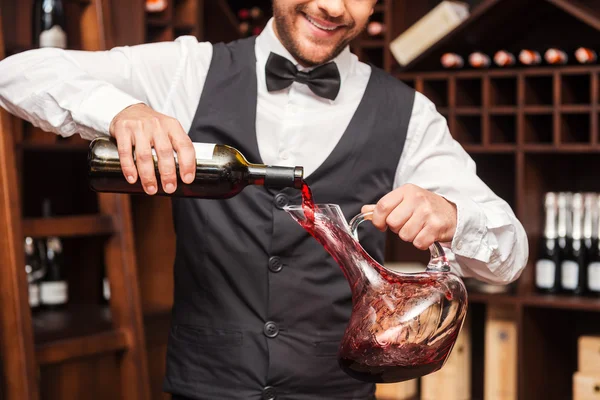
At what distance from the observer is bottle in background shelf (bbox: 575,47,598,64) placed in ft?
9.39

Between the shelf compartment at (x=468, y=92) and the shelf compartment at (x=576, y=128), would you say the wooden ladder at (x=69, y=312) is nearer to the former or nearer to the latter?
the shelf compartment at (x=468, y=92)

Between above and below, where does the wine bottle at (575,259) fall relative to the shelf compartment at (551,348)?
above

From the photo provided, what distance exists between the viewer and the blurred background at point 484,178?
8.79 feet

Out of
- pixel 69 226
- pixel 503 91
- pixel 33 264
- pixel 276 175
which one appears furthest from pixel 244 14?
pixel 276 175

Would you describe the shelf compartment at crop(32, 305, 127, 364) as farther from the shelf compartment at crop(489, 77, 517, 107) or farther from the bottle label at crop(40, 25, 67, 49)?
the shelf compartment at crop(489, 77, 517, 107)

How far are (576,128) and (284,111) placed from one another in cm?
172

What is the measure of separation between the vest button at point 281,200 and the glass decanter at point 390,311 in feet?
1.29

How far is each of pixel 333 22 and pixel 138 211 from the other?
67.1 inches

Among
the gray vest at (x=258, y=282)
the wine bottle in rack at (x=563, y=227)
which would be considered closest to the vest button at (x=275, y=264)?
the gray vest at (x=258, y=282)

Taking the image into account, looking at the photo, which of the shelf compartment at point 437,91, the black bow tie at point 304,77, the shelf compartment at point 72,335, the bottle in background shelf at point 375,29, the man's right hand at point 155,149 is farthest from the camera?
the bottle in background shelf at point 375,29

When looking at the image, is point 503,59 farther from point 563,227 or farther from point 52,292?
point 52,292

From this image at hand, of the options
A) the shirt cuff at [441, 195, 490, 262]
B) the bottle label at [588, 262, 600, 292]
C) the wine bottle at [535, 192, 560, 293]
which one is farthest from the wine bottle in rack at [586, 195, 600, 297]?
the shirt cuff at [441, 195, 490, 262]

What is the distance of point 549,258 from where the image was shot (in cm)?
314

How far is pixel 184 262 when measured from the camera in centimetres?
170
